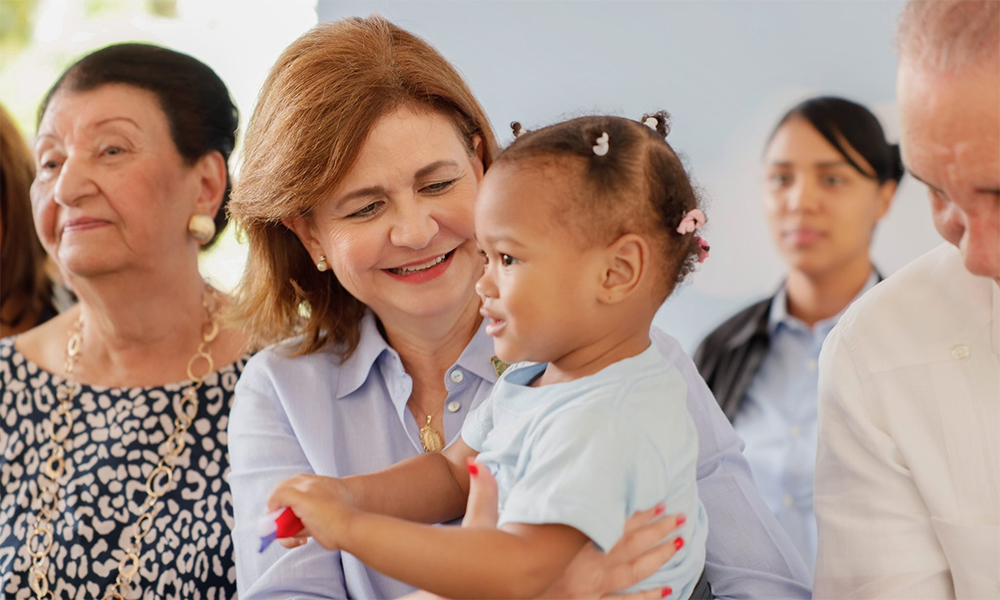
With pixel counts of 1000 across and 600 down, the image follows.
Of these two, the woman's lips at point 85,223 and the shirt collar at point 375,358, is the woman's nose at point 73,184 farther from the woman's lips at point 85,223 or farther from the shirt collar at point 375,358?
the shirt collar at point 375,358

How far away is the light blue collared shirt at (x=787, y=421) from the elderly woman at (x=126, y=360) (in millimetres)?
1745

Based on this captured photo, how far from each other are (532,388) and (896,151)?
254cm

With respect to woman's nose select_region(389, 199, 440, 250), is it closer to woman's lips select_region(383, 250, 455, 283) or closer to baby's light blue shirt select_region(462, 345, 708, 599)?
woman's lips select_region(383, 250, 455, 283)

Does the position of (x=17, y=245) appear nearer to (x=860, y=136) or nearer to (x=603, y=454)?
(x=603, y=454)

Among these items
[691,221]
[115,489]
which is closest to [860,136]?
[691,221]

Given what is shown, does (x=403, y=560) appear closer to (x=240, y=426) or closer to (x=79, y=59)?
(x=240, y=426)

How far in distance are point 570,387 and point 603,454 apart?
15 cm

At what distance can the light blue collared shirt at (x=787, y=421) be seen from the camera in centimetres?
319

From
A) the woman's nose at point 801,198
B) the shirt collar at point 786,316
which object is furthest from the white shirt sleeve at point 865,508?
the woman's nose at point 801,198

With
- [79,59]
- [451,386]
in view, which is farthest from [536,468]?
[79,59]

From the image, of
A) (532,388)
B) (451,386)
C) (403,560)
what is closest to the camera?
(403,560)

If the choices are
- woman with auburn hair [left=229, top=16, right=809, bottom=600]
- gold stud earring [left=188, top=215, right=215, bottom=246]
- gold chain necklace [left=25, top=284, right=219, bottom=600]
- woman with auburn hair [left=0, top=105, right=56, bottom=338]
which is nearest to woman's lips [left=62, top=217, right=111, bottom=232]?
gold stud earring [left=188, top=215, right=215, bottom=246]

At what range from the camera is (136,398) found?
2.54 metres

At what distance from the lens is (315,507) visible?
4.36 feet
